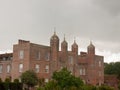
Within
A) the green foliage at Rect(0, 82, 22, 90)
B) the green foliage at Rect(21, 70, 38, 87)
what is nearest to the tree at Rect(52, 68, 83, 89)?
the green foliage at Rect(21, 70, 38, 87)

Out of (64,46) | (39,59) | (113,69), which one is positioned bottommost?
(113,69)

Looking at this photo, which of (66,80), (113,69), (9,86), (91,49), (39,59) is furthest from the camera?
(113,69)

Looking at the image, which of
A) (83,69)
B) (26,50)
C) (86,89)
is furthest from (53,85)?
(83,69)

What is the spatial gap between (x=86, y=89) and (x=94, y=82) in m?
37.7

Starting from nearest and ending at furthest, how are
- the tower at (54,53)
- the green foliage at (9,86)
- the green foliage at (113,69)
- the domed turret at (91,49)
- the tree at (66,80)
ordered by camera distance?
the green foliage at (9,86), the tree at (66,80), the tower at (54,53), the domed turret at (91,49), the green foliage at (113,69)

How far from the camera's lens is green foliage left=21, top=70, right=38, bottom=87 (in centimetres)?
6778

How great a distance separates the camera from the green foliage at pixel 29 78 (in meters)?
67.8

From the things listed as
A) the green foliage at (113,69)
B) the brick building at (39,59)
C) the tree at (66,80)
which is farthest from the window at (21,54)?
the green foliage at (113,69)

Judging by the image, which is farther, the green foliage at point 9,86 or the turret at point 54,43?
the turret at point 54,43

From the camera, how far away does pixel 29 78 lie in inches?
2675

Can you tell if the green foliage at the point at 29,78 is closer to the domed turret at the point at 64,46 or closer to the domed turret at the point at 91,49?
the domed turret at the point at 64,46

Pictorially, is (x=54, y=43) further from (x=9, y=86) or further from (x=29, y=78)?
(x=9, y=86)

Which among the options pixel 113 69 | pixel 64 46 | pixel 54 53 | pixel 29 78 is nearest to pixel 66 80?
pixel 29 78

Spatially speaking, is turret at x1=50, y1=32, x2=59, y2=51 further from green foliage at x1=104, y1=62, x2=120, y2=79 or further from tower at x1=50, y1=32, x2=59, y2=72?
green foliage at x1=104, y1=62, x2=120, y2=79
